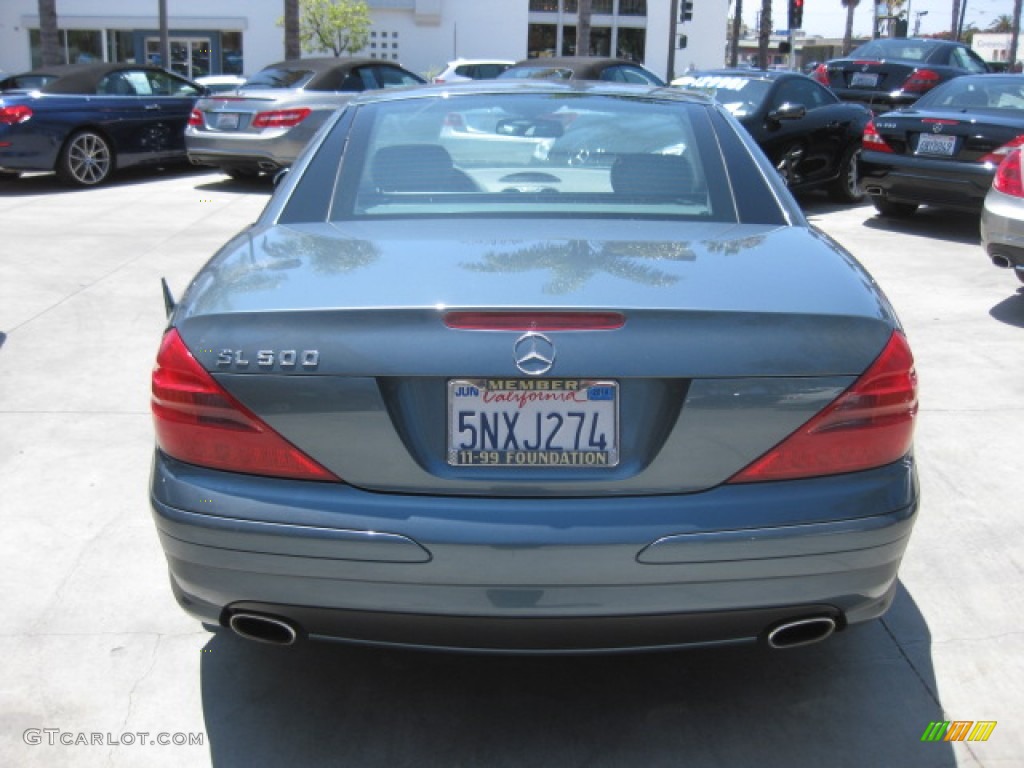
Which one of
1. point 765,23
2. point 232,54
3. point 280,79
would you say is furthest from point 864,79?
point 232,54

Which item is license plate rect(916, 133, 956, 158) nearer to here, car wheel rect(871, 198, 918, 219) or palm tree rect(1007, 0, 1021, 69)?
car wheel rect(871, 198, 918, 219)

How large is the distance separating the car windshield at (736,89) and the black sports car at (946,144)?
1.30m

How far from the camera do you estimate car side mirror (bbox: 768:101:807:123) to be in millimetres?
11383

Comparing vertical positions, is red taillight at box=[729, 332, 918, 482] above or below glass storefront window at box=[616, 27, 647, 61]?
below

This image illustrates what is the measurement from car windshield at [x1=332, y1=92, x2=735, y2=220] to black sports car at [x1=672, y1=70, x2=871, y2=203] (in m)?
7.95

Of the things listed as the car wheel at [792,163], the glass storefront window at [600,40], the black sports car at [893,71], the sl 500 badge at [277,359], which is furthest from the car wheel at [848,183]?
the glass storefront window at [600,40]

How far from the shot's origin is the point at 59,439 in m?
5.09

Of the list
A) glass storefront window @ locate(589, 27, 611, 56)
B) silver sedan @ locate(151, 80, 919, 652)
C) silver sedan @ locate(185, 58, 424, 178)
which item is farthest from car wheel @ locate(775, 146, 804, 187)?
glass storefront window @ locate(589, 27, 611, 56)

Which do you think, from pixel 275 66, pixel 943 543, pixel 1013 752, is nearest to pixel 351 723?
pixel 1013 752

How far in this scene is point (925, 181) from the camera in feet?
33.7

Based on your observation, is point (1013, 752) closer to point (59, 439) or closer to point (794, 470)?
point (794, 470)

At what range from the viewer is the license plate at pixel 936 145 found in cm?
1010

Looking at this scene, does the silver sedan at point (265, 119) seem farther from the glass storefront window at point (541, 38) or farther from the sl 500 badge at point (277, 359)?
the glass storefront window at point (541, 38)

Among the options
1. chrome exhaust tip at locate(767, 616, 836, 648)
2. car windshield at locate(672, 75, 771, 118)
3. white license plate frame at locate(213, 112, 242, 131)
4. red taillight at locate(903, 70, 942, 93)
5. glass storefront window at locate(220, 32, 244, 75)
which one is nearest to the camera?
chrome exhaust tip at locate(767, 616, 836, 648)
